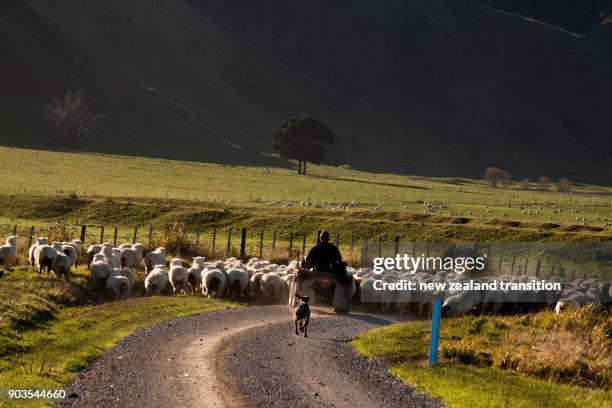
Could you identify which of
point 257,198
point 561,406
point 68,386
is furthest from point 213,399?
point 257,198

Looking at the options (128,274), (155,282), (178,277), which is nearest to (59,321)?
(128,274)

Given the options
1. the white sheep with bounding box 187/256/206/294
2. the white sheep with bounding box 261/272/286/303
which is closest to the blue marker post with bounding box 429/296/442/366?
the white sheep with bounding box 261/272/286/303

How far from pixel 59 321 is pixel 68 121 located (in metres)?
161

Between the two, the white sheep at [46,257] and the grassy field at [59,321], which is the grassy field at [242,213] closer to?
the white sheep at [46,257]

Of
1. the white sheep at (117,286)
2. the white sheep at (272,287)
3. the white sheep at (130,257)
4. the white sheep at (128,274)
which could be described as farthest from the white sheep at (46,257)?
the white sheep at (272,287)

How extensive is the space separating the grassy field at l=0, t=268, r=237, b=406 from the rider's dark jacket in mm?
5386

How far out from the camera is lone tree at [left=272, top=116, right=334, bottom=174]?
16912cm

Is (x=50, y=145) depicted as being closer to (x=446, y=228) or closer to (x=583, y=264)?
(x=446, y=228)

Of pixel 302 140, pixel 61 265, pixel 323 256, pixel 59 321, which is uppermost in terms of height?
pixel 302 140

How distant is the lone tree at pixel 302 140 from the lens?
169125mm

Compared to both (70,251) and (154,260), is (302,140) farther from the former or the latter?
(70,251)

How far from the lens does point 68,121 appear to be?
182125 mm

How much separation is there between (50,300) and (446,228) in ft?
128

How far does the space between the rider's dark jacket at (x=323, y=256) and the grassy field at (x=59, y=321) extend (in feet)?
17.7
